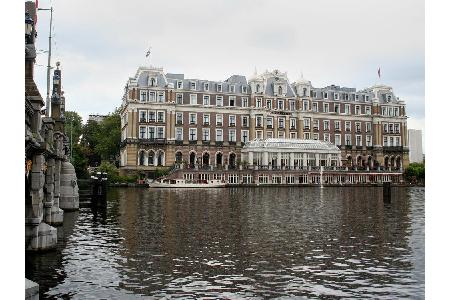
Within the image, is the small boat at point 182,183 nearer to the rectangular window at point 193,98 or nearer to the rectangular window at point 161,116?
the rectangular window at point 161,116

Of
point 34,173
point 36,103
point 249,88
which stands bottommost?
point 34,173

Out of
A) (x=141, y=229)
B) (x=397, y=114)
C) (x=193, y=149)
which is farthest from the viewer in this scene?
(x=397, y=114)

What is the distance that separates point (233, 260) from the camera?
51.6 feet

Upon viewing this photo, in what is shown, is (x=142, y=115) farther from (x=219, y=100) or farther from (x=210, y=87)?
(x=219, y=100)

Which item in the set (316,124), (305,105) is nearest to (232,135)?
(305,105)

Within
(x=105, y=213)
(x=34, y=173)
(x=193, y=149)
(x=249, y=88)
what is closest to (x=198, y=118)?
(x=193, y=149)

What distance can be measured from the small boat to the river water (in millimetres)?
52996

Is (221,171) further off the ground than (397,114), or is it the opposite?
(397,114)

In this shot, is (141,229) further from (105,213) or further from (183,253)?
(105,213)

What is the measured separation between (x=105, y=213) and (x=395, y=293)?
2471 centimetres

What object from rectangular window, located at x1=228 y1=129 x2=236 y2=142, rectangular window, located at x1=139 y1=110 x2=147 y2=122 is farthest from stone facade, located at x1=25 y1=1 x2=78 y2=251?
rectangular window, located at x1=228 y1=129 x2=236 y2=142

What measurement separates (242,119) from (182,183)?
2680 centimetres

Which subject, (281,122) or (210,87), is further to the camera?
(281,122)

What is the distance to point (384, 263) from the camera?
15312 millimetres
